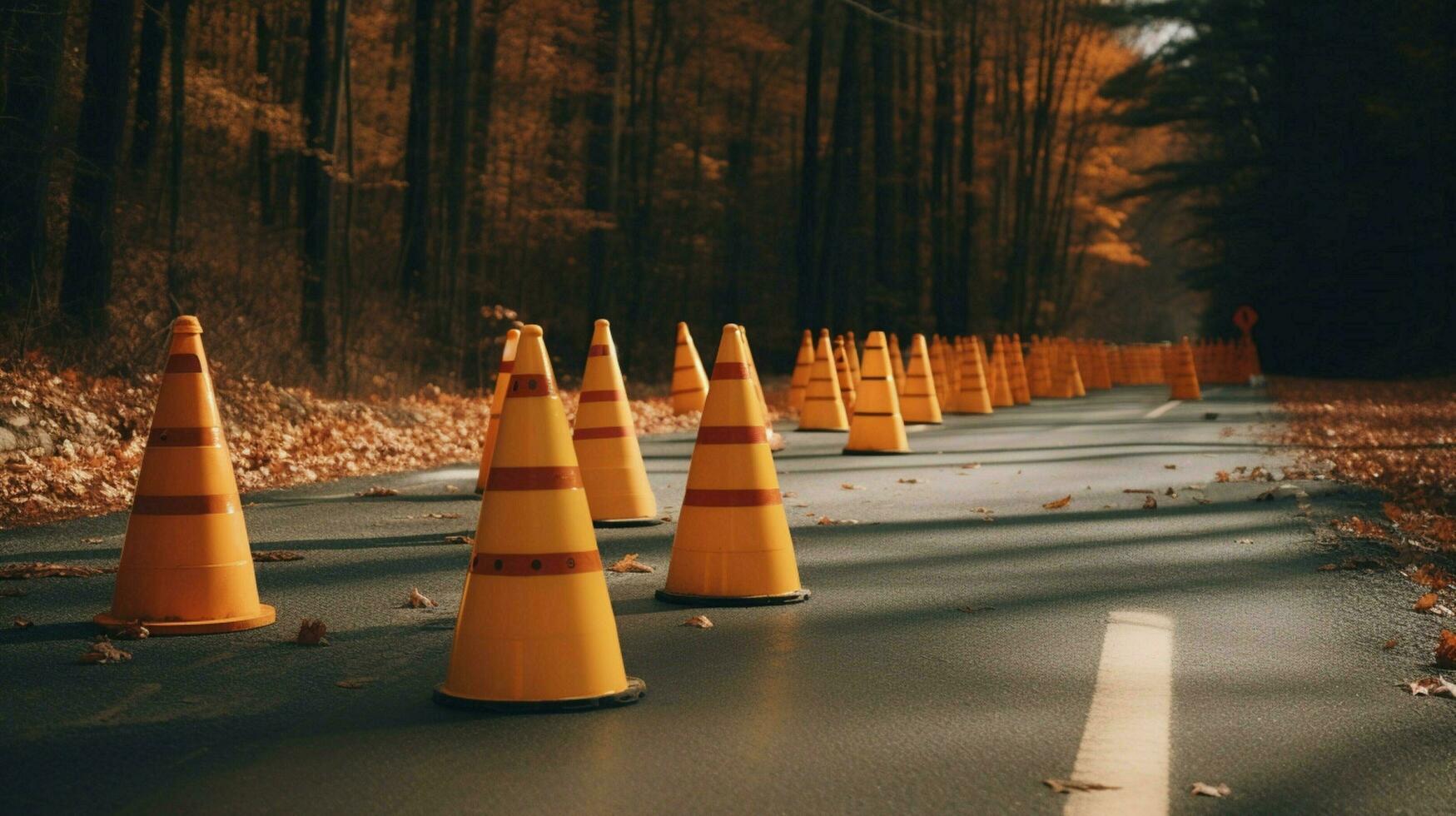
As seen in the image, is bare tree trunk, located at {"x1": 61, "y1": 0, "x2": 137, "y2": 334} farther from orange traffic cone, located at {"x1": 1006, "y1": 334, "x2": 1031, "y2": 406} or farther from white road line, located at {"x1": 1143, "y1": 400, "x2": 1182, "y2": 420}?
orange traffic cone, located at {"x1": 1006, "y1": 334, "x2": 1031, "y2": 406}

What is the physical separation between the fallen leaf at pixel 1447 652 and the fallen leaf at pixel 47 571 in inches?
240

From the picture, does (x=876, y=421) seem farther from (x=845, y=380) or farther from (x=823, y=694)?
(x=823, y=694)

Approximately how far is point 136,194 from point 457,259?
6962 mm

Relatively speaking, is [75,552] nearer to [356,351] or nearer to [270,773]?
[270,773]

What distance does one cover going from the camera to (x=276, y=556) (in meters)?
9.27

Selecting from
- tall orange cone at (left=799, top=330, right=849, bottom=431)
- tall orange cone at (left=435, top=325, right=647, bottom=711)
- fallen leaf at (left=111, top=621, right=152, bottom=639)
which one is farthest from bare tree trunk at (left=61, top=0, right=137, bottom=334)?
tall orange cone at (left=435, top=325, right=647, bottom=711)

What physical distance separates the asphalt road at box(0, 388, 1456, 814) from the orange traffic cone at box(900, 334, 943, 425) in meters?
13.2

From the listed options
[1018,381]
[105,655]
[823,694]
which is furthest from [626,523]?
[1018,381]

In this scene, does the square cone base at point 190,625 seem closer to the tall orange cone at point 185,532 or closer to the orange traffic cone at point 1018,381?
the tall orange cone at point 185,532

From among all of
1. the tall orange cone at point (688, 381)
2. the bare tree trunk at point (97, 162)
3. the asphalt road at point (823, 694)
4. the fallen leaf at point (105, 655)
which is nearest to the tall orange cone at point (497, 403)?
the asphalt road at point (823, 694)

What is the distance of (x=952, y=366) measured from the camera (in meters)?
31.3

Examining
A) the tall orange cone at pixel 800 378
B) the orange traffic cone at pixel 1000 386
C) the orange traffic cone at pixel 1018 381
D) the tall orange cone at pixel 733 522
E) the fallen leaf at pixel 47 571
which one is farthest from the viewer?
the orange traffic cone at pixel 1018 381

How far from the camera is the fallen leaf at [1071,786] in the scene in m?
4.55

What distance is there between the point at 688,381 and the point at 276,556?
50.6ft
